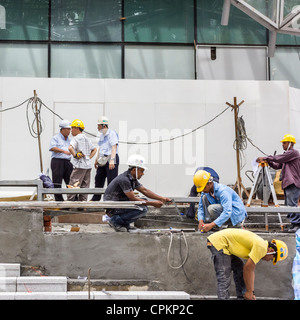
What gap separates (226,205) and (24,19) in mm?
10502

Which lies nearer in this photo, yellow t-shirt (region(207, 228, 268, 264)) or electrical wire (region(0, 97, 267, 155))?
yellow t-shirt (region(207, 228, 268, 264))

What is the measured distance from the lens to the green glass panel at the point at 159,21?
1833 centimetres

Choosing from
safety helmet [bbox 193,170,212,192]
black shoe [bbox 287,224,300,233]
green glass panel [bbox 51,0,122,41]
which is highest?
green glass panel [bbox 51,0,122,41]

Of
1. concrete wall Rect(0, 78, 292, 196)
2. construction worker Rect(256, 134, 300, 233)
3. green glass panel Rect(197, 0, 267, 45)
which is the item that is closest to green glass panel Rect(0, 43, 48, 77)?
concrete wall Rect(0, 78, 292, 196)

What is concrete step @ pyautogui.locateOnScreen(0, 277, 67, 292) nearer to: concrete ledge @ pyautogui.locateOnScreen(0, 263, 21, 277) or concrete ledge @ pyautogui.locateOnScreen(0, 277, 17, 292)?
concrete ledge @ pyautogui.locateOnScreen(0, 277, 17, 292)

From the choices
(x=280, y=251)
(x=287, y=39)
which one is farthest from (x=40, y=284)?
(x=287, y=39)

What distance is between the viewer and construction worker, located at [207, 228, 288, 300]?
9258 mm

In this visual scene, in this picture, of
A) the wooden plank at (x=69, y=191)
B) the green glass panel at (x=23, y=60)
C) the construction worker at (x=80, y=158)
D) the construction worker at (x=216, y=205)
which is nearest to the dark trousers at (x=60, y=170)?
the construction worker at (x=80, y=158)

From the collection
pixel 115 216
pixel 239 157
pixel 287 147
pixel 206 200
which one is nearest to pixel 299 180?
pixel 287 147

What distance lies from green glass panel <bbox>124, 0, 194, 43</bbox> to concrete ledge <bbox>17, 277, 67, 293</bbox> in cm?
1011

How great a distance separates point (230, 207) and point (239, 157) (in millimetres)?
6981

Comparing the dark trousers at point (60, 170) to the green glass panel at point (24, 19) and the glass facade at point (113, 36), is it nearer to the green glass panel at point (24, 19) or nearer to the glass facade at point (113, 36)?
the glass facade at point (113, 36)

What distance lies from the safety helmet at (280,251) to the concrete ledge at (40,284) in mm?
3166
